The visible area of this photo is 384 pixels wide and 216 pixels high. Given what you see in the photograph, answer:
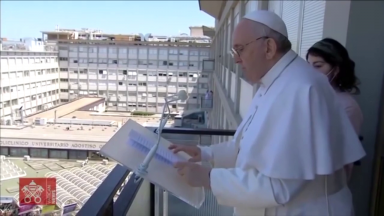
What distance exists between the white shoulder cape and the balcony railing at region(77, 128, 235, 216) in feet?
1.58

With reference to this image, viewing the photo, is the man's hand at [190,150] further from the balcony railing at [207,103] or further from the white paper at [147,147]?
the balcony railing at [207,103]

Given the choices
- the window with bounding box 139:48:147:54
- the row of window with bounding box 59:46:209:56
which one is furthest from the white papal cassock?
the window with bounding box 139:48:147:54

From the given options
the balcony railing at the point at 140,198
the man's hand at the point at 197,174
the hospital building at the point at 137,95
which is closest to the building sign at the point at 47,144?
the hospital building at the point at 137,95

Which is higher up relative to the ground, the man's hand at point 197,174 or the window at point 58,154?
the man's hand at point 197,174

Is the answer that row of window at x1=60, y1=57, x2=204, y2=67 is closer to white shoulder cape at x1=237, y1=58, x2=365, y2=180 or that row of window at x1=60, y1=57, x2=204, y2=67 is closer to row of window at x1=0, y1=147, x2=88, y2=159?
row of window at x1=0, y1=147, x2=88, y2=159

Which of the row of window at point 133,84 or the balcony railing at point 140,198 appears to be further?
the row of window at point 133,84

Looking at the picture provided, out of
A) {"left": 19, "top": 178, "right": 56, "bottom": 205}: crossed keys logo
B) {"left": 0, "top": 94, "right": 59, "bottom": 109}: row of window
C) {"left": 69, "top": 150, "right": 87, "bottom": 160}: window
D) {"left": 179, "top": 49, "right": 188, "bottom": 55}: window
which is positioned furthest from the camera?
{"left": 179, "top": 49, "right": 188, "bottom": 55}: window

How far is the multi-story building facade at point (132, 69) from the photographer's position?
25.0 meters

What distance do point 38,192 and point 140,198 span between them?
9.01 m

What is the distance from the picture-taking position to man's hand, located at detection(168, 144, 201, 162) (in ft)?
4.26

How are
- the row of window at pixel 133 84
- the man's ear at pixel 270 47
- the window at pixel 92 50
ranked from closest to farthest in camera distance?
the man's ear at pixel 270 47
the row of window at pixel 133 84
the window at pixel 92 50

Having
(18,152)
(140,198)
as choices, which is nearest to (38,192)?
(18,152)

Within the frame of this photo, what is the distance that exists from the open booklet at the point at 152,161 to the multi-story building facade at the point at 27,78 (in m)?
18.4

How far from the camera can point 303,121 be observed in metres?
0.88
